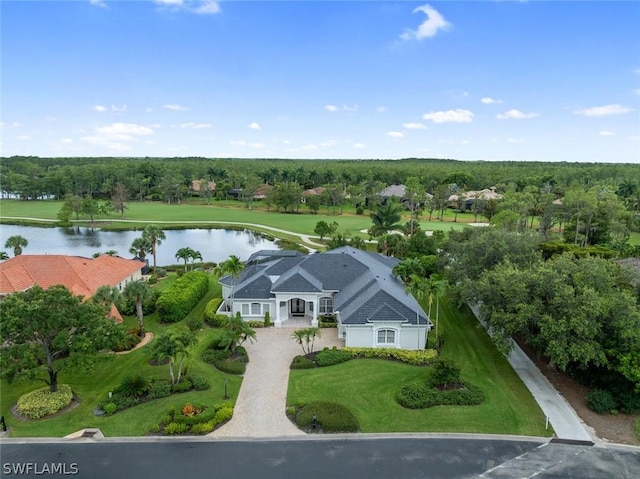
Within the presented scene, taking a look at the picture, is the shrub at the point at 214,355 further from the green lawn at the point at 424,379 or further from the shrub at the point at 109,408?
the shrub at the point at 109,408

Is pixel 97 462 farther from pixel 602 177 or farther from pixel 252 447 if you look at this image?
pixel 602 177

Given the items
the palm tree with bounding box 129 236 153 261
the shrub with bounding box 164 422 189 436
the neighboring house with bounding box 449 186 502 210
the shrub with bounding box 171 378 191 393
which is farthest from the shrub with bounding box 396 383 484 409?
the neighboring house with bounding box 449 186 502 210

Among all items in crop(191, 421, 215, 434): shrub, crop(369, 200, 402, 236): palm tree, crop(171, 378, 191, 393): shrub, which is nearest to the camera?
crop(191, 421, 215, 434): shrub

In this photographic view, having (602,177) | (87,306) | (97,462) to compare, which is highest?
(602,177)

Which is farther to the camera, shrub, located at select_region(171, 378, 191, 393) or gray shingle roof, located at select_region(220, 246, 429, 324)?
gray shingle roof, located at select_region(220, 246, 429, 324)

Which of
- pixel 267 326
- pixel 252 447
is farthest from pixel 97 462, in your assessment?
pixel 267 326

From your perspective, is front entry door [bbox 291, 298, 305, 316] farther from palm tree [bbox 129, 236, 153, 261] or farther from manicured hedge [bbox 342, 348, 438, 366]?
palm tree [bbox 129, 236, 153, 261]
